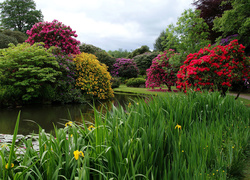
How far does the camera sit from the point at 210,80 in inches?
262

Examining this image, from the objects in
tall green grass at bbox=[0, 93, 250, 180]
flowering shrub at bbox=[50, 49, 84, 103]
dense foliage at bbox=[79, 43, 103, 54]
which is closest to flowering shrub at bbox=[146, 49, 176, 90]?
flowering shrub at bbox=[50, 49, 84, 103]

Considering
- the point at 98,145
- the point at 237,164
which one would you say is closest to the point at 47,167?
the point at 98,145

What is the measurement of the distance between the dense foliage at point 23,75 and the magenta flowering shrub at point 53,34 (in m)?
1.78

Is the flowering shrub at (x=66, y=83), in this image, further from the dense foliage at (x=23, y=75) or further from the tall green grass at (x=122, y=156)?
the tall green grass at (x=122, y=156)

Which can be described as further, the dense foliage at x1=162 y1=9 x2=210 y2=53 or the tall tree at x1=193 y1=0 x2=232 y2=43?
the tall tree at x1=193 y1=0 x2=232 y2=43

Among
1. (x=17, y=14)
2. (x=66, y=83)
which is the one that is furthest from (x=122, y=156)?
(x=17, y=14)

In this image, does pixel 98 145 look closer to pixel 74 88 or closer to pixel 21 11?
pixel 74 88

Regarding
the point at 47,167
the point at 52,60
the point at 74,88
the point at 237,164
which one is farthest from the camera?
the point at 74,88

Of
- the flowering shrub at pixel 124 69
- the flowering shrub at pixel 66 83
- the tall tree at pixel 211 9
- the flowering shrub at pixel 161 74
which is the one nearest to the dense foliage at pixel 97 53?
the flowering shrub at pixel 124 69

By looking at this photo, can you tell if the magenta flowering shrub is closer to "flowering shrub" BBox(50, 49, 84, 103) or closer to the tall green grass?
"flowering shrub" BBox(50, 49, 84, 103)

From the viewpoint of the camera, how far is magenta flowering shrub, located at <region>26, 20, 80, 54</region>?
11211 millimetres

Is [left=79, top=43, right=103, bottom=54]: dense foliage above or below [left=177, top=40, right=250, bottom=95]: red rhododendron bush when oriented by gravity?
above

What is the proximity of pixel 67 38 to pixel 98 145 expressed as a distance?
11019 millimetres

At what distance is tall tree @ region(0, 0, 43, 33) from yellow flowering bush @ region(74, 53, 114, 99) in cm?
2766
